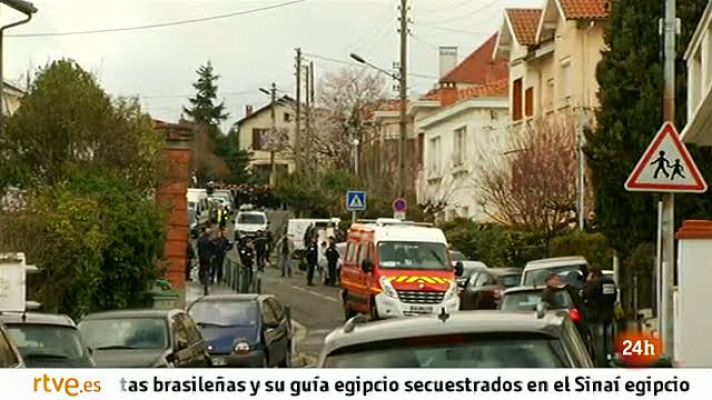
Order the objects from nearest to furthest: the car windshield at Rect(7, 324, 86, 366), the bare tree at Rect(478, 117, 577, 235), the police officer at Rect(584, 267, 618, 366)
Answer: the car windshield at Rect(7, 324, 86, 366) < the police officer at Rect(584, 267, 618, 366) < the bare tree at Rect(478, 117, 577, 235)

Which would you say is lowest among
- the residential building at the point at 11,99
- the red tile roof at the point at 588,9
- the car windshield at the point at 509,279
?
the car windshield at the point at 509,279

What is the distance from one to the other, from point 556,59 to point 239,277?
9.56m

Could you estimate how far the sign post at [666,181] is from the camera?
10.3 meters

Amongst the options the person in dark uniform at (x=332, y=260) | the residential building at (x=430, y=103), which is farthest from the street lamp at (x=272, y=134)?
the person in dark uniform at (x=332, y=260)

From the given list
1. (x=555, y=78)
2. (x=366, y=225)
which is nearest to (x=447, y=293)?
(x=366, y=225)

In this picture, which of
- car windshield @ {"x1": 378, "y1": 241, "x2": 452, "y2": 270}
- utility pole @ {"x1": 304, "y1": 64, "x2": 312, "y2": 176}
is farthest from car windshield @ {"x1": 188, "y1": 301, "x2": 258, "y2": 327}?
car windshield @ {"x1": 378, "y1": 241, "x2": 452, "y2": 270}

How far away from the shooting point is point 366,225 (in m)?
22.3

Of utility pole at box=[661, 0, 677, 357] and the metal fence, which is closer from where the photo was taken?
utility pole at box=[661, 0, 677, 357]

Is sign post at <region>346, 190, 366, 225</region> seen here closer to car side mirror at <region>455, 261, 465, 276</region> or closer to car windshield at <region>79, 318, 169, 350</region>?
car side mirror at <region>455, 261, 465, 276</region>

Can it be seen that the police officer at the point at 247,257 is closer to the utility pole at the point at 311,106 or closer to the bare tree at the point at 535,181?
the utility pole at the point at 311,106

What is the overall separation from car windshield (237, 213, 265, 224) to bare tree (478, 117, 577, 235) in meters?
2.63

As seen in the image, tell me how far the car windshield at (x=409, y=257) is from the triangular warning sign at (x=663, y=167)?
30.8ft

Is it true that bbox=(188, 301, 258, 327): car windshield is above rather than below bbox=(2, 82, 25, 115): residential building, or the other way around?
below

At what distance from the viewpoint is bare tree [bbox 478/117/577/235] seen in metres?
18.1
